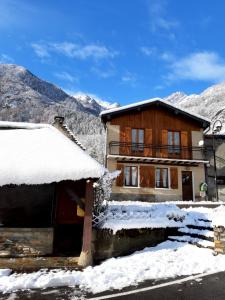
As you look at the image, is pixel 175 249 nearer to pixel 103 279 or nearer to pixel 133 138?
pixel 103 279

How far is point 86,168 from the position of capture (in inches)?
389

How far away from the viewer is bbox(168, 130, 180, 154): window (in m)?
25.5

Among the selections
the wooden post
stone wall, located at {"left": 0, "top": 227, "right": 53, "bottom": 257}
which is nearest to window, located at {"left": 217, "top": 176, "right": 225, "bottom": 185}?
the wooden post

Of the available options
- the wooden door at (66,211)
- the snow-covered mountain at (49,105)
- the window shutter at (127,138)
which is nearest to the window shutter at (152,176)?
the window shutter at (127,138)

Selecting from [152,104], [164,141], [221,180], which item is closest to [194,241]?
[164,141]

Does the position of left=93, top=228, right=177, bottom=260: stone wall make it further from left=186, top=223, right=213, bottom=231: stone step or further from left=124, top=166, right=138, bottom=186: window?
left=124, top=166, right=138, bottom=186: window

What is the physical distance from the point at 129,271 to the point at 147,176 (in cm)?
1624

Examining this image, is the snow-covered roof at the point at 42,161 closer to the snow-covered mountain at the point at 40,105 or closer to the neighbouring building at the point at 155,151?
the neighbouring building at the point at 155,151

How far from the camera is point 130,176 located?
971 inches

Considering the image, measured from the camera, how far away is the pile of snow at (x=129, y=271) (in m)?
7.70

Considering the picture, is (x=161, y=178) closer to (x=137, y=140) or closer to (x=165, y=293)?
(x=137, y=140)

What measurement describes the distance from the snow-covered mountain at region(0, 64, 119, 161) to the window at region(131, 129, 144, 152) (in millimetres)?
30874

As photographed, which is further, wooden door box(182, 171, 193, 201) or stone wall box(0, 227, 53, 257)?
wooden door box(182, 171, 193, 201)

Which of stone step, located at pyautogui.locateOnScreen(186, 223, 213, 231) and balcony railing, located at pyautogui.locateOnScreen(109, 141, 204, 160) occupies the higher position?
balcony railing, located at pyautogui.locateOnScreen(109, 141, 204, 160)
